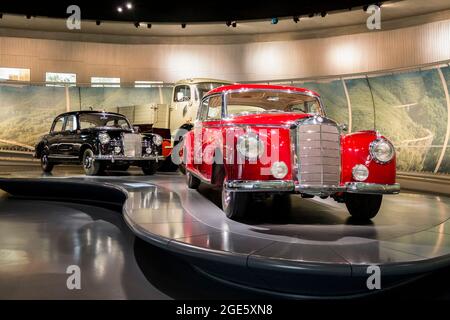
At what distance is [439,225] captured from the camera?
375 cm

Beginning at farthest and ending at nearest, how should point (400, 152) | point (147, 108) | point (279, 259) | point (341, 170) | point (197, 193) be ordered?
point (147, 108) < point (400, 152) < point (197, 193) < point (341, 170) < point (279, 259)

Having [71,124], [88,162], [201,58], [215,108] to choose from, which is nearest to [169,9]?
[201,58]

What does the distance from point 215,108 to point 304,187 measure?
1858 millimetres

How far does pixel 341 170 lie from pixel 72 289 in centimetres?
253

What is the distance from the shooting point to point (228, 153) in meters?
3.69

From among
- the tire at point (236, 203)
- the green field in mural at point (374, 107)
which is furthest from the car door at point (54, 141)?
the tire at point (236, 203)

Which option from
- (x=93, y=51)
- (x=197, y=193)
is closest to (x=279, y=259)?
(x=197, y=193)

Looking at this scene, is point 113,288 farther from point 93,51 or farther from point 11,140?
point 93,51

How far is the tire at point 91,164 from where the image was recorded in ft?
24.9

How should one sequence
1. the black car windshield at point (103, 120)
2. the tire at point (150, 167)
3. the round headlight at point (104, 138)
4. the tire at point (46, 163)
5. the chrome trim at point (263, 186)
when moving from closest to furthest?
the chrome trim at point (263, 186) → the round headlight at point (104, 138) → the tire at point (150, 167) → the black car windshield at point (103, 120) → the tire at point (46, 163)

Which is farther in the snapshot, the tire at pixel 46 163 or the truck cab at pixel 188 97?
the truck cab at pixel 188 97

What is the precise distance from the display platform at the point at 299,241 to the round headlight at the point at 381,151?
643 millimetres

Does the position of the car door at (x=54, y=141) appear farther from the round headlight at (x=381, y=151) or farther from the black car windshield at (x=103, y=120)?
the round headlight at (x=381, y=151)

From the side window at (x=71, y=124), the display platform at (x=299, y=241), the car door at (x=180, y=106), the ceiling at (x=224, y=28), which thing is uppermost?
the ceiling at (x=224, y=28)
